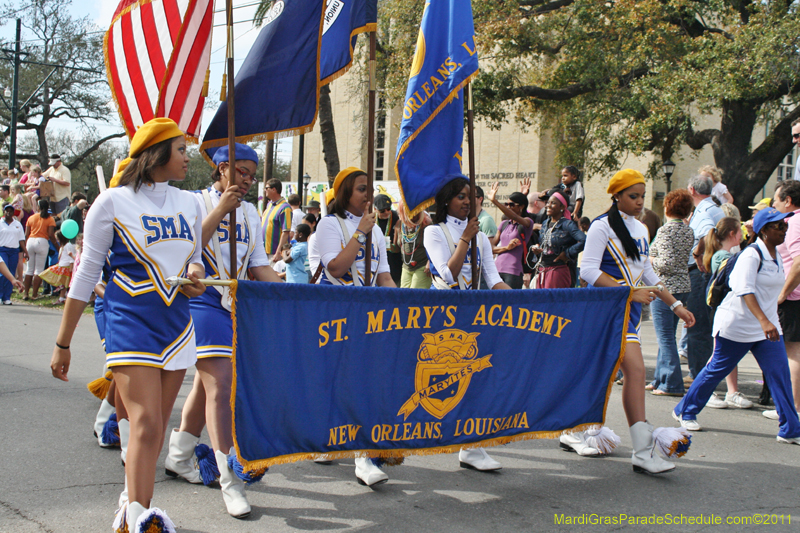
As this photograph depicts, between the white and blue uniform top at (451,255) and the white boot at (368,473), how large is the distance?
1.30 meters

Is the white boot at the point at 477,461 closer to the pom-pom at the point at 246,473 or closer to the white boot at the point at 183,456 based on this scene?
the pom-pom at the point at 246,473

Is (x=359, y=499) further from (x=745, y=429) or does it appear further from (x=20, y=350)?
(x=20, y=350)

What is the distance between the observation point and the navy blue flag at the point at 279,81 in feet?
14.5

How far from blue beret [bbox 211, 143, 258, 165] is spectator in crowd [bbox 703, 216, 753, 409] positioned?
4.66 meters

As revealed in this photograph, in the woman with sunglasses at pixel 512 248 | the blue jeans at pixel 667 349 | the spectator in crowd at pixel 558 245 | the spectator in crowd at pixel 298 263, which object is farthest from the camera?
the woman with sunglasses at pixel 512 248

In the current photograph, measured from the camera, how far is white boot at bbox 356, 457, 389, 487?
4.24m

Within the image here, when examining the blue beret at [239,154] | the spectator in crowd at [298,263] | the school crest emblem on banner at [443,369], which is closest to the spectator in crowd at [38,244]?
the spectator in crowd at [298,263]

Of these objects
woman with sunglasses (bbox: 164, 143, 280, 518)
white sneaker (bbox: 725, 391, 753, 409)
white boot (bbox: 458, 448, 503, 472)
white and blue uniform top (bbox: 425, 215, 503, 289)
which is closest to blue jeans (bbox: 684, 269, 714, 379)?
white sneaker (bbox: 725, 391, 753, 409)

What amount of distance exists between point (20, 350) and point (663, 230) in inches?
301

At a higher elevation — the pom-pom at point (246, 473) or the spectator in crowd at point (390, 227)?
the spectator in crowd at point (390, 227)

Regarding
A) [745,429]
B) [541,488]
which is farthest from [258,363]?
[745,429]

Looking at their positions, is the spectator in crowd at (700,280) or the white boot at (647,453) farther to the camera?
the spectator in crowd at (700,280)

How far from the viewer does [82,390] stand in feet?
22.0

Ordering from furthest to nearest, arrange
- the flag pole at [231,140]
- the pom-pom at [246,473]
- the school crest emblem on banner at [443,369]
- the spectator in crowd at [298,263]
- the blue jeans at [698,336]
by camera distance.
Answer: the spectator in crowd at [298,263]
the blue jeans at [698,336]
the school crest emblem on banner at [443,369]
the flag pole at [231,140]
the pom-pom at [246,473]
